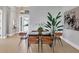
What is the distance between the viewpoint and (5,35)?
3973 millimetres

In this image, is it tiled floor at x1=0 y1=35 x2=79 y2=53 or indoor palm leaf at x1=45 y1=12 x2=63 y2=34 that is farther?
indoor palm leaf at x1=45 y1=12 x2=63 y2=34

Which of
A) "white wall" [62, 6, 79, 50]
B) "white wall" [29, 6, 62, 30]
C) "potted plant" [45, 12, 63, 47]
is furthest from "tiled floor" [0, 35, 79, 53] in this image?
"white wall" [29, 6, 62, 30]

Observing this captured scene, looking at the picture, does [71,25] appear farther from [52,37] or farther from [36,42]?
[36,42]

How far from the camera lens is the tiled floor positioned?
3.76 m

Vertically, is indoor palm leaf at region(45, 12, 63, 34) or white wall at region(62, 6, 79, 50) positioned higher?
indoor palm leaf at region(45, 12, 63, 34)

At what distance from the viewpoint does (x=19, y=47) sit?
152 inches

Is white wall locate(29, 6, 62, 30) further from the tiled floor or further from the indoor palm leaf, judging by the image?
the tiled floor

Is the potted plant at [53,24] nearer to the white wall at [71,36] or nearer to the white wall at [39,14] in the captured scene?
the white wall at [39,14]

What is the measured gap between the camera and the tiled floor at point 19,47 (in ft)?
12.3

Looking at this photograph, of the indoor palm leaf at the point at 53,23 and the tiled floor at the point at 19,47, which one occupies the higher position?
the indoor palm leaf at the point at 53,23

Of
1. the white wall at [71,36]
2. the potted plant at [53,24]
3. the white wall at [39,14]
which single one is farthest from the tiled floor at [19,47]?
the white wall at [39,14]
